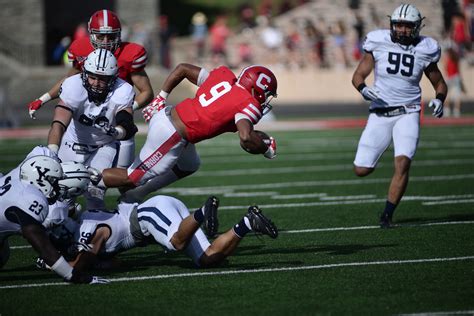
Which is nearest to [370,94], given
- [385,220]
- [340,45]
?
[385,220]

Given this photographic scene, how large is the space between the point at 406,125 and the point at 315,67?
62.6 ft

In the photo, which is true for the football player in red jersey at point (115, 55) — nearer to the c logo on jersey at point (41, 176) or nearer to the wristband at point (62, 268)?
the c logo on jersey at point (41, 176)

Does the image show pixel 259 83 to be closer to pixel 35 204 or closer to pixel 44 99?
pixel 35 204

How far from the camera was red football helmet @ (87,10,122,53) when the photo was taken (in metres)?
8.38

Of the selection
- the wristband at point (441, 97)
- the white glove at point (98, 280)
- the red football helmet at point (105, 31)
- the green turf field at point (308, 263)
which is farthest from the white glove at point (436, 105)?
the white glove at point (98, 280)

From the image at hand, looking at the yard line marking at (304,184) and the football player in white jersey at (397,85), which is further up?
the football player in white jersey at (397,85)

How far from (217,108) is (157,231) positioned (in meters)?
1.05

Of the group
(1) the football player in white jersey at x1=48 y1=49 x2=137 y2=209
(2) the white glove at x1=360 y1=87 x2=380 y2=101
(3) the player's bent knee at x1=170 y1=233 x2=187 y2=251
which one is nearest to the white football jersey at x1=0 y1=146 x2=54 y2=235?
A: (3) the player's bent knee at x1=170 y1=233 x2=187 y2=251

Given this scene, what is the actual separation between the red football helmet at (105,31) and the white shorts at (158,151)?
100 centimetres

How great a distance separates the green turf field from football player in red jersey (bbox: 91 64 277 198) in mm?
689

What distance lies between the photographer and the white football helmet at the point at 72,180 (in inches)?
261

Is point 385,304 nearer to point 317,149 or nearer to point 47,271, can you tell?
point 47,271

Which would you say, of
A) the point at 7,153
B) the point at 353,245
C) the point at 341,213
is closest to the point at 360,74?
the point at 341,213

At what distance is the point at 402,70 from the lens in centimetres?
929
